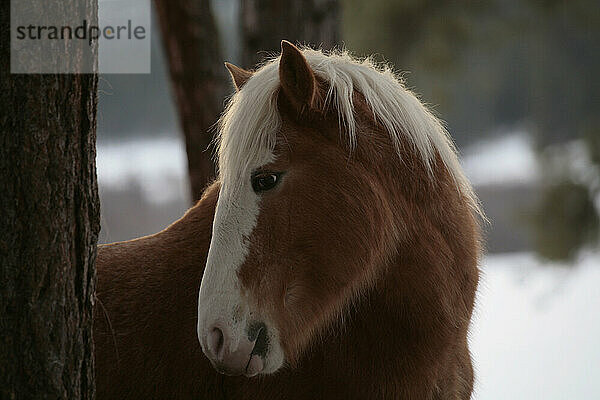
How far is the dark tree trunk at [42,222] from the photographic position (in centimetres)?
111

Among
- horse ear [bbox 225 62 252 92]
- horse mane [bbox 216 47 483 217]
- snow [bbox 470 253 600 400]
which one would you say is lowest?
snow [bbox 470 253 600 400]

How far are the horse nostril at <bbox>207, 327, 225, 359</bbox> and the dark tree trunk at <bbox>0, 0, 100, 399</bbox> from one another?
9.3 inches

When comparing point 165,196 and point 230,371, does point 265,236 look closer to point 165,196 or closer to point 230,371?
point 230,371

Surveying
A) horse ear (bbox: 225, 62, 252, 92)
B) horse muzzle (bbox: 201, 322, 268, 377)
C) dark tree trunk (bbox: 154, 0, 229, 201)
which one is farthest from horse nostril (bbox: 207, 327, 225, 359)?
dark tree trunk (bbox: 154, 0, 229, 201)

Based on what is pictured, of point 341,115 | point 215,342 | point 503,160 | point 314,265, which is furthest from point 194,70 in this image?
point 503,160

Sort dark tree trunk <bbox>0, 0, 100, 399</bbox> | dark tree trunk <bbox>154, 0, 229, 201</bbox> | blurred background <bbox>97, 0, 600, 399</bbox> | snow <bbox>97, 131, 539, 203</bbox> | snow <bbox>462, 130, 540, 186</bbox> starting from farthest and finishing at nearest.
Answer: snow <bbox>462, 130, 540, 186</bbox> → blurred background <bbox>97, 0, 600, 399</bbox> → snow <bbox>97, 131, 539, 203</bbox> → dark tree trunk <bbox>154, 0, 229, 201</bbox> → dark tree trunk <bbox>0, 0, 100, 399</bbox>

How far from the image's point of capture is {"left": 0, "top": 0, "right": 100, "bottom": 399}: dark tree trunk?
3.65 feet

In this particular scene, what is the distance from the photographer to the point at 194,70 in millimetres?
3205

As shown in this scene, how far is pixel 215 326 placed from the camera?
1250 mm

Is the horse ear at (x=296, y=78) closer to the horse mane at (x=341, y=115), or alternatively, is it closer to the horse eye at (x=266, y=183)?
the horse mane at (x=341, y=115)

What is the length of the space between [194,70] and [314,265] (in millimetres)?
2074

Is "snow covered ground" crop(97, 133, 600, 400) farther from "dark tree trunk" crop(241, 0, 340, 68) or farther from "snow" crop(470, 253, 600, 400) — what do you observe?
"dark tree trunk" crop(241, 0, 340, 68)

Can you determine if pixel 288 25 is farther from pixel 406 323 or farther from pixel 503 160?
pixel 503 160

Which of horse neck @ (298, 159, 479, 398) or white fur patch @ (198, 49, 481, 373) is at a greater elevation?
white fur patch @ (198, 49, 481, 373)
